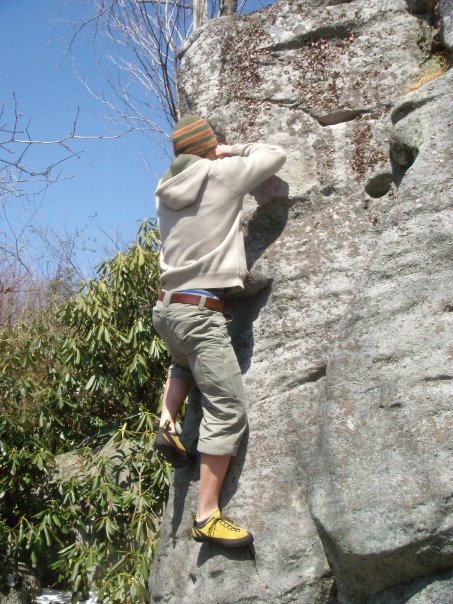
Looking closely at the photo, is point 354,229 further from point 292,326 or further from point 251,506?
point 251,506

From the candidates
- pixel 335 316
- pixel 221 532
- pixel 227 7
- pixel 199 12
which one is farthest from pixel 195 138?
pixel 199 12

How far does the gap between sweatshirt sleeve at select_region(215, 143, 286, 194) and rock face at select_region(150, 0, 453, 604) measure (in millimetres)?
187

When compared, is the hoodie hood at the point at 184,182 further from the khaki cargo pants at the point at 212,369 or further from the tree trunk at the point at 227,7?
the tree trunk at the point at 227,7

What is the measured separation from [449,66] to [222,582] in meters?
2.47

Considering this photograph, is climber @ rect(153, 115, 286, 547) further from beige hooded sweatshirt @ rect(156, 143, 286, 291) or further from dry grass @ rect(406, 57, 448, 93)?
dry grass @ rect(406, 57, 448, 93)

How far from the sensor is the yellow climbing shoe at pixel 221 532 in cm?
311

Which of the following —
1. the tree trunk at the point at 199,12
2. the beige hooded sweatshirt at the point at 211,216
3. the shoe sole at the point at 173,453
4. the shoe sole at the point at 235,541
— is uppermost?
the tree trunk at the point at 199,12

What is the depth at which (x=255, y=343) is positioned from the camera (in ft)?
11.6

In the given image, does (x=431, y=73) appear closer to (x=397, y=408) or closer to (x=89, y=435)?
(x=397, y=408)

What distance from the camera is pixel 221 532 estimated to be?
3146mm

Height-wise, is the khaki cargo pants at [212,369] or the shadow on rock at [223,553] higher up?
the khaki cargo pants at [212,369]

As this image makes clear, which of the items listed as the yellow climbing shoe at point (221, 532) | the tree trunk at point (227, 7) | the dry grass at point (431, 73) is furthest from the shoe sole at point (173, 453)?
the tree trunk at point (227, 7)

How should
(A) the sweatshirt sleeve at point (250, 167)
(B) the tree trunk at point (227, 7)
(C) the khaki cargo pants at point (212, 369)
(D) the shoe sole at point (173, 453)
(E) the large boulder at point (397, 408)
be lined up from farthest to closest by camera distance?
(B) the tree trunk at point (227, 7)
(A) the sweatshirt sleeve at point (250, 167)
(D) the shoe sole at point (173, 453)
(C) the khaki cargo pants at point (212, 369)
(E) the large boulder at point (397, 408)

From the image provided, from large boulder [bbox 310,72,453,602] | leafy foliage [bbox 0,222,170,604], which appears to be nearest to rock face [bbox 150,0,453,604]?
large boulder [bbox 310,72,453,602]
